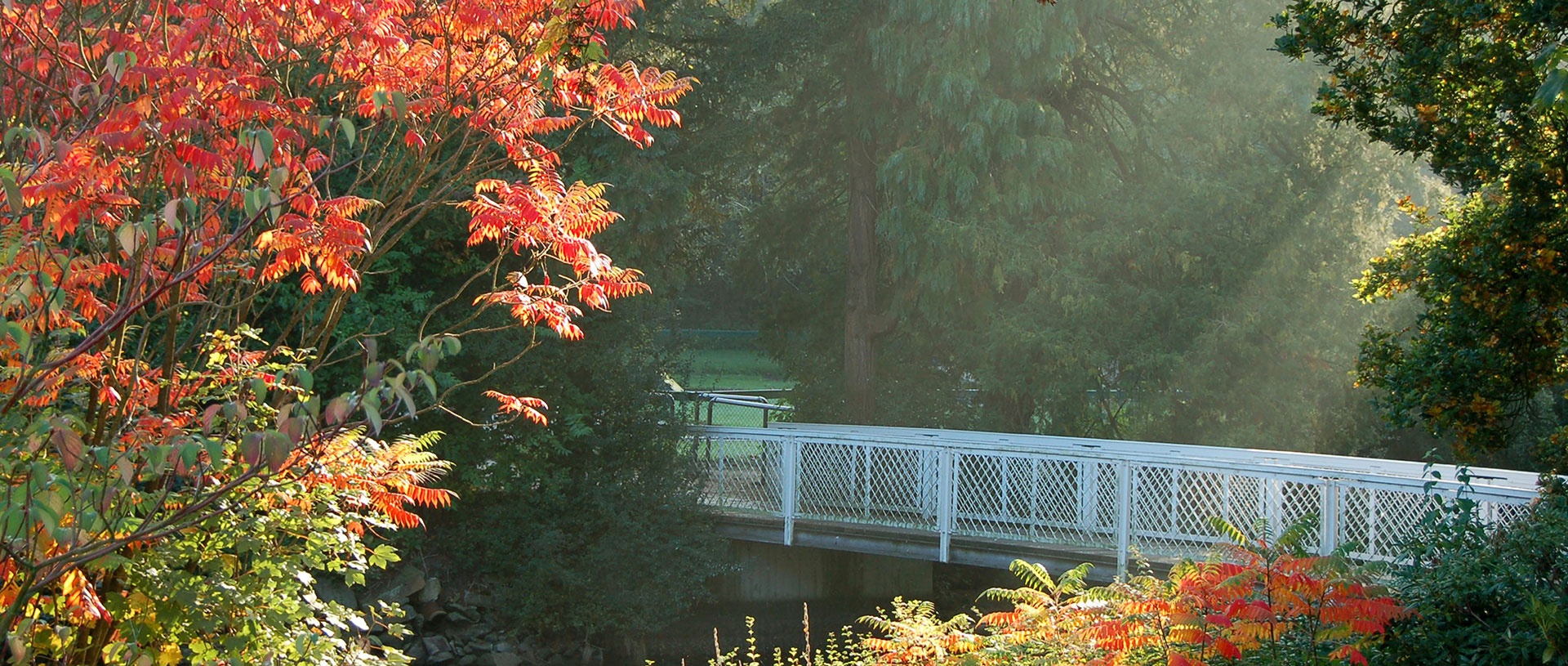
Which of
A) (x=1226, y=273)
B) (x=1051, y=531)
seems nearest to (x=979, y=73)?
(x=1226, y=273)

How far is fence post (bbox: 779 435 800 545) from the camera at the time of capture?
13.0m

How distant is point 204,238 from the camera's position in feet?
14.1

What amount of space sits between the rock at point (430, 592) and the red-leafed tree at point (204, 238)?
669 cm

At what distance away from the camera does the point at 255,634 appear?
4242 millimetres

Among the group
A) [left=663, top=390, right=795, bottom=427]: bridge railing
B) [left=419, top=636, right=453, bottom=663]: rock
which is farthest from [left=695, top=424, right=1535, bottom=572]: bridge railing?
[left=419, top=636, right=453, bottom=663]: rock

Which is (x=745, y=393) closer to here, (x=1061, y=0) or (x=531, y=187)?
(x=1061, y=0)

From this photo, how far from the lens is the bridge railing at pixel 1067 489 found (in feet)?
30.6

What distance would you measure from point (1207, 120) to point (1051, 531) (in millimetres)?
6995

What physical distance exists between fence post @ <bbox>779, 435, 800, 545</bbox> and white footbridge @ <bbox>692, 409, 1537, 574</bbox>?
20mm

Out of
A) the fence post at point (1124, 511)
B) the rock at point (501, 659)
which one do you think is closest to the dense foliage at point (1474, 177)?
the fence post at point (1124, 511)

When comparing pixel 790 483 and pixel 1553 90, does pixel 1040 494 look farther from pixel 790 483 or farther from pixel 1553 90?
pixel 1553 90

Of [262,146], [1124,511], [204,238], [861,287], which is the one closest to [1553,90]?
[262,146]

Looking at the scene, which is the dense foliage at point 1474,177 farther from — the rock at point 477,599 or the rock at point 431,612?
the rock at point 431,612

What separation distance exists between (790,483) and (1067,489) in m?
3.15
